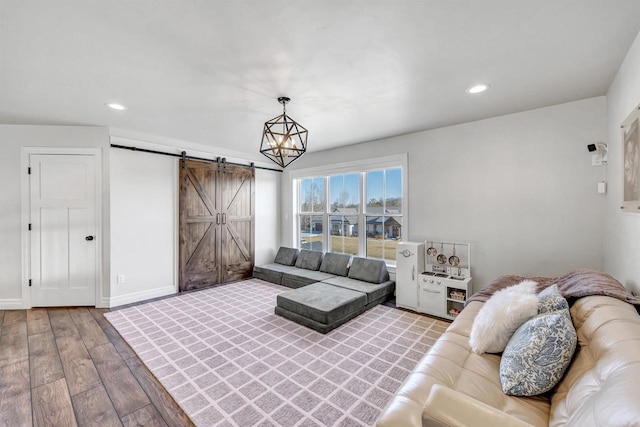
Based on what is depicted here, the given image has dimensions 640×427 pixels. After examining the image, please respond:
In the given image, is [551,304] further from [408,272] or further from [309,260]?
[309,260]

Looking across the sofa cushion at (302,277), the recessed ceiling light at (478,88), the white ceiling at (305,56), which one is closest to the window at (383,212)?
the sofa cushion at (302,277)

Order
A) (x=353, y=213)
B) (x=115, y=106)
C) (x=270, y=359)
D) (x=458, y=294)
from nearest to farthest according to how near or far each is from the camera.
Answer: (x=270, y=359), (x=115, y=106), (x=458, y=294), (x=353, y=213)

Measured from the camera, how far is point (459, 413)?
990 millimetres

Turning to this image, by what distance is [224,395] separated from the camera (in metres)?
2.06

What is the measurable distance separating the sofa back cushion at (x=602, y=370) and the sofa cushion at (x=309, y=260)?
3.79 meters

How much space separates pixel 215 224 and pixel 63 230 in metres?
2.06

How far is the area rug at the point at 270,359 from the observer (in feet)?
6.30

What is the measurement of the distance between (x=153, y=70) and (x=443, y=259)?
12.6ft

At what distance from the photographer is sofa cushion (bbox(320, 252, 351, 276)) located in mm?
4667

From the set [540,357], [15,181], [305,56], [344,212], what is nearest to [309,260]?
[344,212]

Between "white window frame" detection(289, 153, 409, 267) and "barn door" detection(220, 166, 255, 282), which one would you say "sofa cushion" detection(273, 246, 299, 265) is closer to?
"white window frame" detection(289, 153, 409, 267)

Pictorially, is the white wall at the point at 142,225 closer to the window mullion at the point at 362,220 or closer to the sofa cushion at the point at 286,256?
the sofa cushion at the point at 286,256

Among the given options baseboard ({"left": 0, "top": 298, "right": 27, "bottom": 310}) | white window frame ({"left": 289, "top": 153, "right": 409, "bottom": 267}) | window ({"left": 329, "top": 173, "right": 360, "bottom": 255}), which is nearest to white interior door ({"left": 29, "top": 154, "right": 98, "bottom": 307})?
baseboard ({"left": 0, "top": 298, "right": 27, "bottom": 310})

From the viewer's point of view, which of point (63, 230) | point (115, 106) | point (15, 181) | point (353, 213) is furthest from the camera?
point (353, 213)
